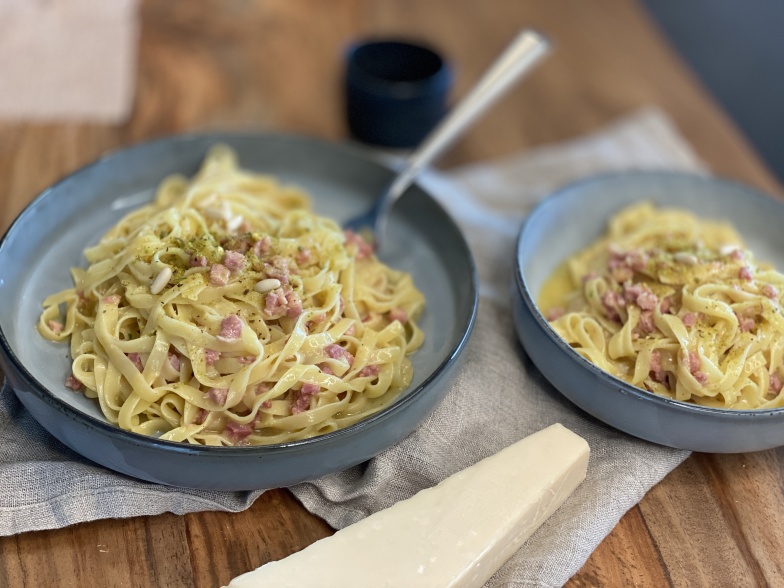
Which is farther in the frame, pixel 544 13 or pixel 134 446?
pixel 544 13

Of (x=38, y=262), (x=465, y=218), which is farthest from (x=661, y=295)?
(x=38, y=262)

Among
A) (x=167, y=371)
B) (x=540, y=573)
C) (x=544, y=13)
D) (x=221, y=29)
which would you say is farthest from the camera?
(x=544, y=13)

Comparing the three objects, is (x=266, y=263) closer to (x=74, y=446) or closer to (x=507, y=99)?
(x=74, y=446)

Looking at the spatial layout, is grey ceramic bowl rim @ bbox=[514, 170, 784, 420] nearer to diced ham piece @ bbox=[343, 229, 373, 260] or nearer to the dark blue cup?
diced ham piece @ bbox=[343, 229, 373, 260]

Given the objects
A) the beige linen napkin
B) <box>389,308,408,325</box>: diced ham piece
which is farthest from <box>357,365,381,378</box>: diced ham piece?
the beige linen napkin

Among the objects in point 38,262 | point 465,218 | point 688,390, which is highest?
point 688,390

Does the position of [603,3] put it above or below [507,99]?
above

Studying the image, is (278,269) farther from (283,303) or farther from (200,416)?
(200,416)

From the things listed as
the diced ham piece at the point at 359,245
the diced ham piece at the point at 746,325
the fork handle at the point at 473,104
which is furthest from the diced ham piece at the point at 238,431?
the diced ham piece at the point at 746,325
